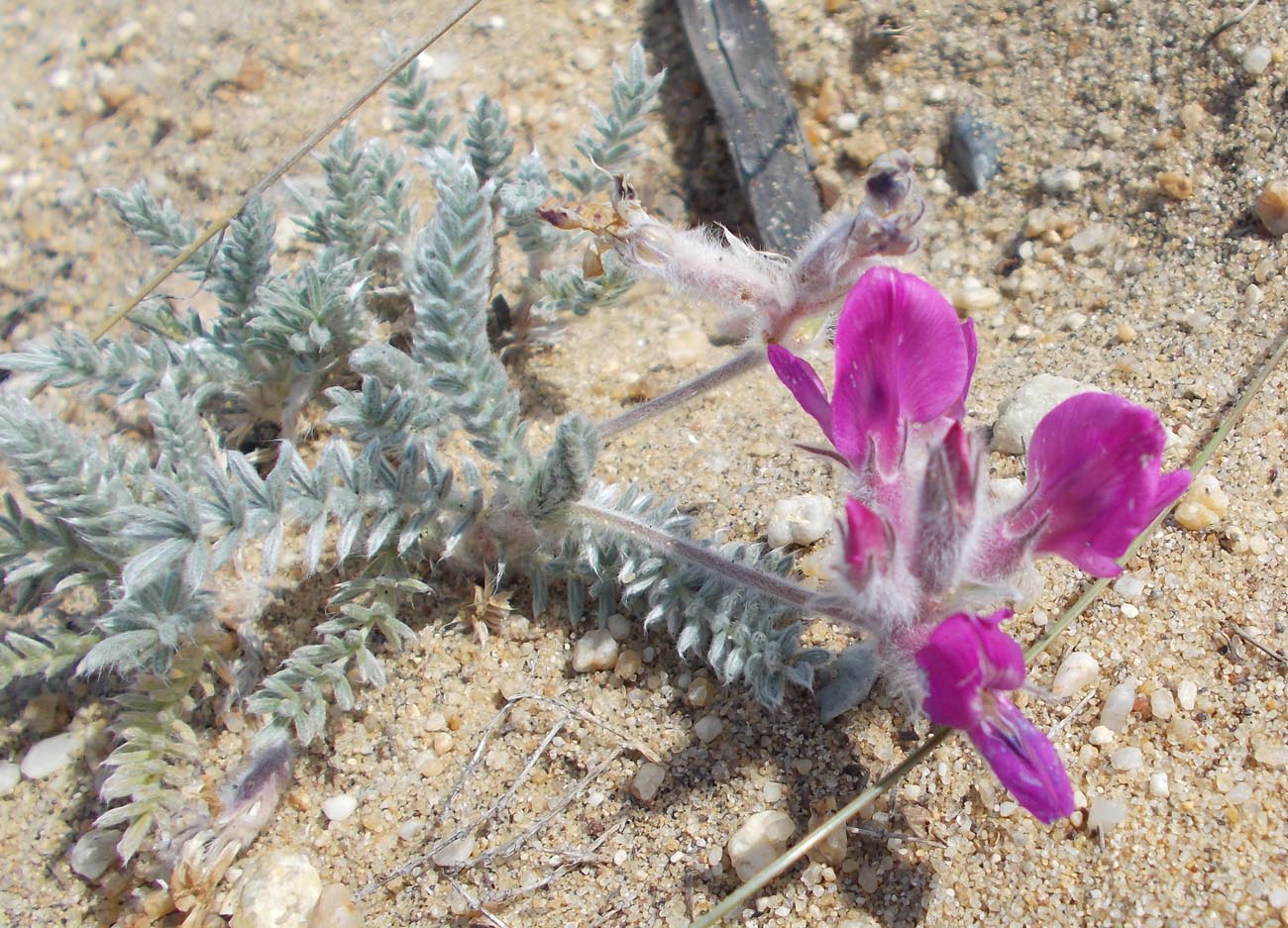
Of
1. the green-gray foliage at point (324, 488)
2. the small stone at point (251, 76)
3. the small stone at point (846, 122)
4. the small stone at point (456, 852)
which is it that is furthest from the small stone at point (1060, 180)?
the small stone at point (251, 76)

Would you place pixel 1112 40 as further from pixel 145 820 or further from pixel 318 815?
pixel 145 820

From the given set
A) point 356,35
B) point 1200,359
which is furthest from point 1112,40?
point 356,35

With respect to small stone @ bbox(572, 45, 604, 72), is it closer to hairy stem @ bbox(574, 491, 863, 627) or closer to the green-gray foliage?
the green-gray foliage

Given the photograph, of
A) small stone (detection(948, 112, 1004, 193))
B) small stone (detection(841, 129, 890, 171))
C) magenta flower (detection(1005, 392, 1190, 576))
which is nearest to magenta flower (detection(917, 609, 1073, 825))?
magenta flower (detection(1005, 392, 1190, 576))

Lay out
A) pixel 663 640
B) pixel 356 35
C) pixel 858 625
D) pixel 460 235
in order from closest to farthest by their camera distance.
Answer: pixel 858 625, pixel 460 235, pixel 663 640, pixel 356 35

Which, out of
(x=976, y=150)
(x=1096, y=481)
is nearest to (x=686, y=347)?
(x=976, y=150)

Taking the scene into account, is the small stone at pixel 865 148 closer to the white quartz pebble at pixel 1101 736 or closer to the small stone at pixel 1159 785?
the white quartz pebble at pixel 1101 736

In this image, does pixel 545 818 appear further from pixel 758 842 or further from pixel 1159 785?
pixel 1159 785
